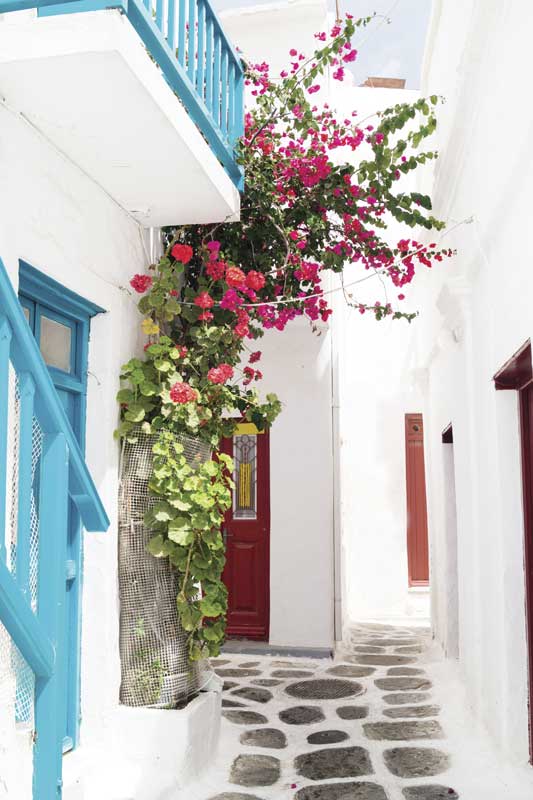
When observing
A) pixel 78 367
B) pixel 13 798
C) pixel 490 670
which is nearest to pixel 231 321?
pixel 78 367

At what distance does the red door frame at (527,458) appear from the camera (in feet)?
13.5

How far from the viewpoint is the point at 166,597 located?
4516mm

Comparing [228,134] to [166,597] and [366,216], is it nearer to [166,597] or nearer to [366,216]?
[366,216]

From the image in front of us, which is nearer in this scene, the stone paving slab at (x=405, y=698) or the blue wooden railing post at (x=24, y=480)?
the blue wooden railing post at (x=24, y=480)

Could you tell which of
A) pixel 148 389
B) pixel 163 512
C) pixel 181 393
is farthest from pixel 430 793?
pixel 148 389

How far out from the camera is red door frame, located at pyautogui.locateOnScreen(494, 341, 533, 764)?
412 cm

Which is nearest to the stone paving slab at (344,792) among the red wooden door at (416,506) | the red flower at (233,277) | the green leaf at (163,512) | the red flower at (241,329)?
the green leaf at (163,512)

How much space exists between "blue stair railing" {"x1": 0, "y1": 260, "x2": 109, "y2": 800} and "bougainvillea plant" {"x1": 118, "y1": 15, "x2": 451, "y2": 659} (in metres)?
1.97

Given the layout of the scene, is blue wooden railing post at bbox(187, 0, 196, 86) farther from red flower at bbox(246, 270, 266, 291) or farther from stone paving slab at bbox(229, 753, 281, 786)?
stone paving slab at bbox(229, 753, 281, 786)

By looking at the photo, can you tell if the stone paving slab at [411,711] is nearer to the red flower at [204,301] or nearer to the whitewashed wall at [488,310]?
the whitewashed wall at [488,310]

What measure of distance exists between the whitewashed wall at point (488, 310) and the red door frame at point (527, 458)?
0.21ft

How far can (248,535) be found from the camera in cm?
877

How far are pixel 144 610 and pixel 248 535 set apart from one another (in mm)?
4370

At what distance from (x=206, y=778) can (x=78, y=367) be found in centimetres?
252
